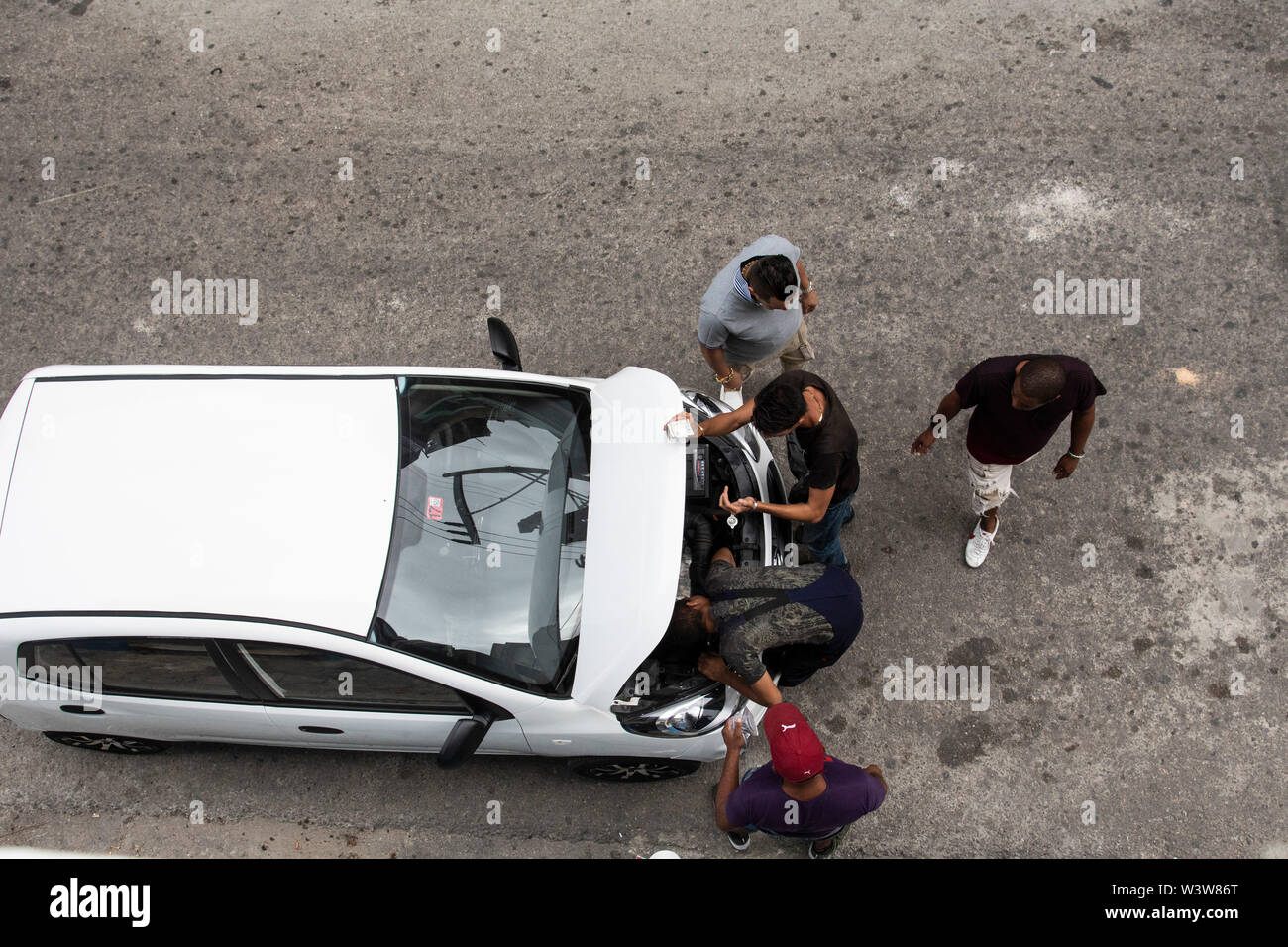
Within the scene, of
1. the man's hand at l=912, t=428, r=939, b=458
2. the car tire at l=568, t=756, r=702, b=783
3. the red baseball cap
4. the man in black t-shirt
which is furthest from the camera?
the man's hand at l=912, t=428, r=939, b=458

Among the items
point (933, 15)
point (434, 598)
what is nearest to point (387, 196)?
point (434, 598)

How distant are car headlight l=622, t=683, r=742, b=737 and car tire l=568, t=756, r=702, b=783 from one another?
27cm

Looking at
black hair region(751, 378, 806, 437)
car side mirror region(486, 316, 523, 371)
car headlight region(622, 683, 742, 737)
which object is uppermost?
car side mirror region(486, 316, 523, 371)

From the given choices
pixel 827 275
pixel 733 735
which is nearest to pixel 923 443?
pixel 827 275

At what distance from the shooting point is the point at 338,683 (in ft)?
11.8

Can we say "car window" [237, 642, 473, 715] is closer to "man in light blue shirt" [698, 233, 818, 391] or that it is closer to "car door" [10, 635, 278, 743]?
"car door" [10, 635, 278, 743]

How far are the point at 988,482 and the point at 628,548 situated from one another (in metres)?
2.08

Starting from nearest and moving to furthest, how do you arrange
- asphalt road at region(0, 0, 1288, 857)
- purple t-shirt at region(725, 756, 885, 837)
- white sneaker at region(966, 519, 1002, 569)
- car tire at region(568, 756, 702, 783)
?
purple t-shirt at region(725, 756, 885, 837) < car tire at region(568, 756, 702, 783) < asphalt road at region(0, 0, 1288, 857) < white sneaker at region(966, 519, 1002, 569)

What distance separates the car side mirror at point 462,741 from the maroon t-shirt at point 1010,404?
268 centimetres

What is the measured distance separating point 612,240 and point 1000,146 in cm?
272

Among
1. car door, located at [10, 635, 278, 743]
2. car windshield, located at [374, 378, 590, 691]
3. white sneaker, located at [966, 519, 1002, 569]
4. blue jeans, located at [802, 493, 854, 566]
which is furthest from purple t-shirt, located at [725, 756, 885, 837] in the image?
car door, located at [10, 635, 278, 743]

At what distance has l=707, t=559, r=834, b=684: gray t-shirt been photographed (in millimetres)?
3641

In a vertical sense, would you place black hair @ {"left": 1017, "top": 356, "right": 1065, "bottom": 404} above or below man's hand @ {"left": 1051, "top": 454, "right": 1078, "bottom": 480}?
above

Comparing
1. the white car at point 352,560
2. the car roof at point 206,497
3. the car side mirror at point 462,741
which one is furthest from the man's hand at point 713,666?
the car roof at point 206,497
